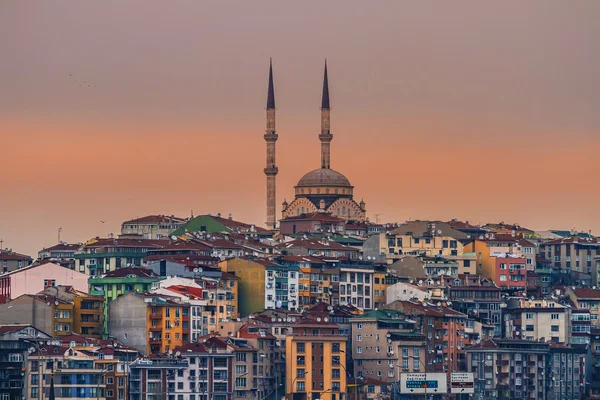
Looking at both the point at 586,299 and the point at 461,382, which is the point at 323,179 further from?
the point at 461,382

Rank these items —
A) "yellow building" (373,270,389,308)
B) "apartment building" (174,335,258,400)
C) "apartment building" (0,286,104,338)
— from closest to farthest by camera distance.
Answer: "apartment building" (174,335,258,400)
"apartment building" (0,286,104,338)
"yellow building" (373,270,389,308)

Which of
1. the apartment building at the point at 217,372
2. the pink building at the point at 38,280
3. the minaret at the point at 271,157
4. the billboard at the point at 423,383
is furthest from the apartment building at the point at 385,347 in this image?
the minaret at the point at 271,157

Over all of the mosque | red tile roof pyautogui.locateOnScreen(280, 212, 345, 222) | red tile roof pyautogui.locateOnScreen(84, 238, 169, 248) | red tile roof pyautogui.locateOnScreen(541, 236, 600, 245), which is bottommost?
red tile roof pyautogui.locateOnScreen(84, 238, 169, 248)

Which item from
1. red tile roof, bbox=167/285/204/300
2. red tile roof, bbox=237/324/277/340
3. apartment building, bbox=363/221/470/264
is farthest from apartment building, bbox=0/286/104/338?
apartment building, bbox=363/221/470/264

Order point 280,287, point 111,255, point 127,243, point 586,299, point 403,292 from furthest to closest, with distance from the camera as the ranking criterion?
point 127,243
point 111,255
point 586,299
point 403,292
point 280,287

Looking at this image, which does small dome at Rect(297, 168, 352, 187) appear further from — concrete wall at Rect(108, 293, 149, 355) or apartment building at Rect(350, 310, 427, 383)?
concrete wall at Rect(108, 293, 149, 355)

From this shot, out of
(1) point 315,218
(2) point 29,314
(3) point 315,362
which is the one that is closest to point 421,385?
(3) point 315,362

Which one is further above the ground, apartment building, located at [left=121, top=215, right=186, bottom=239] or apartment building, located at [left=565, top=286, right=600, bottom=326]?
apartment building, located at [left=121, top=215, right=186, bottom=239]
